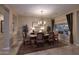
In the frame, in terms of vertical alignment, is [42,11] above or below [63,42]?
above

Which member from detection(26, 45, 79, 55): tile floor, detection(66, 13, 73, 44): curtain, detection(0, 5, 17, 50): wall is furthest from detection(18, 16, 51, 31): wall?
detection(26, 45, 79, 55): tile floor

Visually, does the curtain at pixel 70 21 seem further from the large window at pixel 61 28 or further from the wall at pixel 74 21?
the large window at pixel 61 28

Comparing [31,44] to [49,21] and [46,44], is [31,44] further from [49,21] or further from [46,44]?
[49,21]

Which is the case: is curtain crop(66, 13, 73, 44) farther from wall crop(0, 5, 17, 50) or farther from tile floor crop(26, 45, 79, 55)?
wall crop(0, 5, 17, 50)

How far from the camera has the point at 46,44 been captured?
637 centimetres

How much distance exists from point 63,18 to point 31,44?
2.05m

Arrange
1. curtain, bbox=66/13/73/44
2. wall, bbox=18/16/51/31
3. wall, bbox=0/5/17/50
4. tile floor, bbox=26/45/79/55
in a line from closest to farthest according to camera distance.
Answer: tile floor, bbox=26/45/79/55, wall, bbox=0/5/17/50, wall, bbox=18/16/51/31, curtain, bbox=66/13/73/44

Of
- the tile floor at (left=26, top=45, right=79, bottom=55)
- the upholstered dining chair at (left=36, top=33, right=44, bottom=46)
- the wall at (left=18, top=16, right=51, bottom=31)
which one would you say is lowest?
the tile floor at (left=26, top=45, right=79, bottom=55)

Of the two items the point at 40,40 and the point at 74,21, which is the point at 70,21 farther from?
the point at 40,40

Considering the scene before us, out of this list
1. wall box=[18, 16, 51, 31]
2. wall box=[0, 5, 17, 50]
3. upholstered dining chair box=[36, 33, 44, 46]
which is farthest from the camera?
upholstered dining chair box=[36, 33, 44, 46]

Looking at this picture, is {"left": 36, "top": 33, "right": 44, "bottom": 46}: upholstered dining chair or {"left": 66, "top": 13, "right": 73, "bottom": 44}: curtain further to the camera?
{"left": 36, "top": 33, "right": 44, "bottom": 46}: upholstered dining chair

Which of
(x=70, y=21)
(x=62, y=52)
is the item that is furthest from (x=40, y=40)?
(x=62, y=52)
